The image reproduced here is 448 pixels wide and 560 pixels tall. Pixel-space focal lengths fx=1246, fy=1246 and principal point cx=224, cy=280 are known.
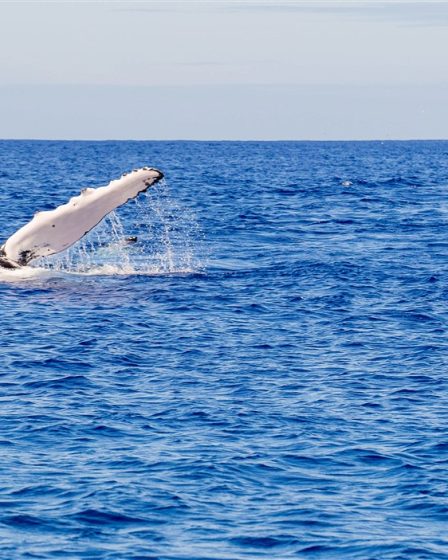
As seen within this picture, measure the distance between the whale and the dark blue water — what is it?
1426 millimetres

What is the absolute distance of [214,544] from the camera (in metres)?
13.0

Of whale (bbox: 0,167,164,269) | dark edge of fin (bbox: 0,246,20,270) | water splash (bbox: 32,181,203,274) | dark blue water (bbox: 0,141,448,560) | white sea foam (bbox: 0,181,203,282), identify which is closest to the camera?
dark blue water (bbox: 0,141,448,560)

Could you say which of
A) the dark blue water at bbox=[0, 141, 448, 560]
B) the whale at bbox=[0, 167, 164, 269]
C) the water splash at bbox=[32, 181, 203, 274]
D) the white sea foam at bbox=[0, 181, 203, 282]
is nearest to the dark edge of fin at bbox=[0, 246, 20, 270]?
the white sea foam at bbox=[0, 181, 203, 282]

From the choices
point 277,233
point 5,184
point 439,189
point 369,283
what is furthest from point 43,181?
point 369,283

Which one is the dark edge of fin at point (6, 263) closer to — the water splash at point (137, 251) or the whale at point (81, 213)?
the water splash at point (137, 251)

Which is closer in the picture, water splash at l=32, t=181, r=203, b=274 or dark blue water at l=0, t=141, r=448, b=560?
dark blue water at l=0, t=141, r=448, b=560

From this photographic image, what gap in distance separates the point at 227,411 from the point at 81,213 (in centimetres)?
825

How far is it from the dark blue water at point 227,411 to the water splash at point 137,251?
1.35ft

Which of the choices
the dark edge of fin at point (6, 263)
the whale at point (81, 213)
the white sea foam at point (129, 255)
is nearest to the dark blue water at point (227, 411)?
the white sea foam at point (129, 255)

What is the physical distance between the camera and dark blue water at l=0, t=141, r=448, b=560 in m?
13.5

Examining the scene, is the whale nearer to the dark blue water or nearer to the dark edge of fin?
the dark blue water

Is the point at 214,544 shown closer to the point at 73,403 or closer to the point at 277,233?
the point at 73,403

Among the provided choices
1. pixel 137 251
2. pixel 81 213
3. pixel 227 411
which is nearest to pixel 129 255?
pixel 137 251

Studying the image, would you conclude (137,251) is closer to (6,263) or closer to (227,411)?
(6,263)
